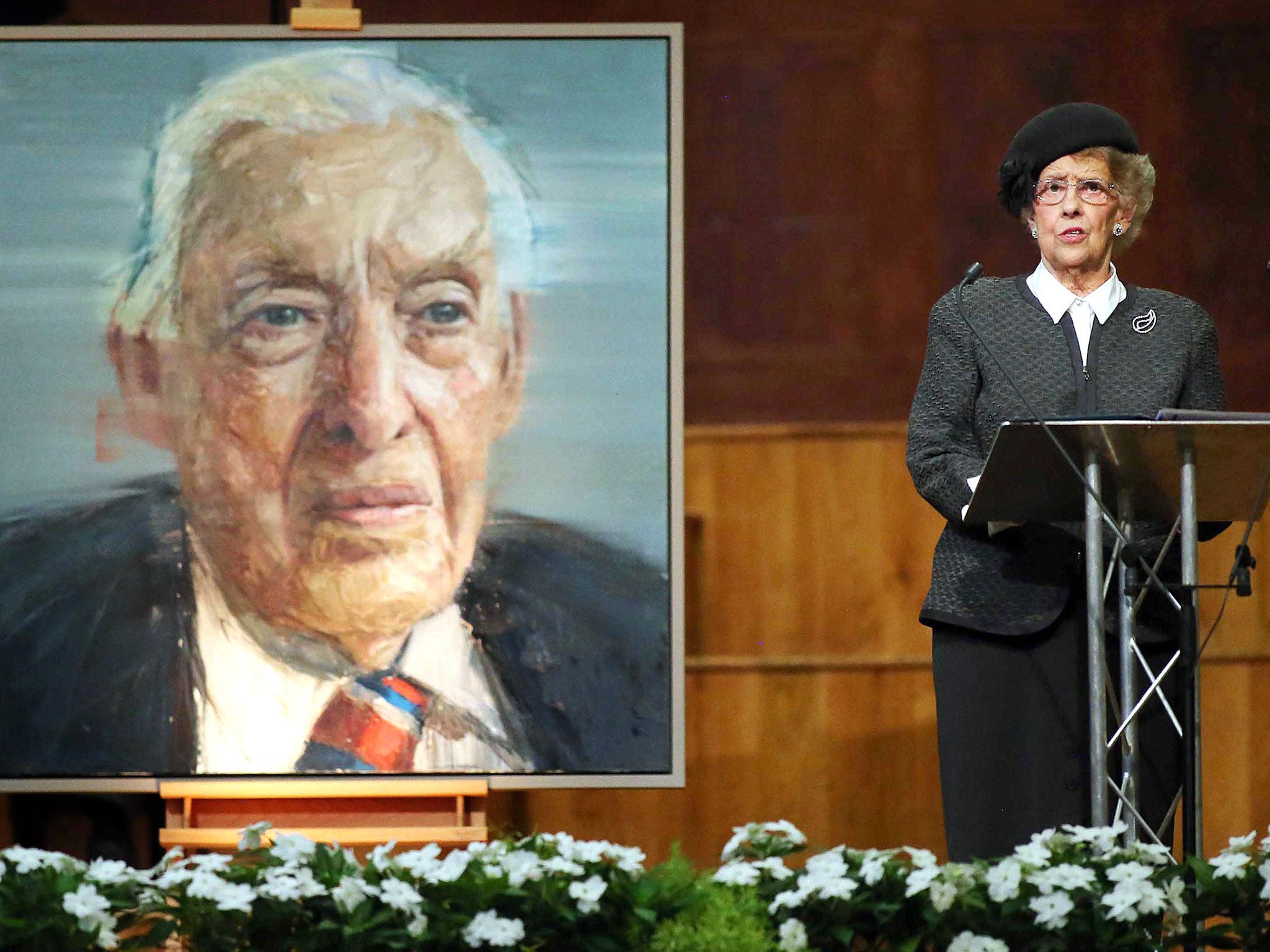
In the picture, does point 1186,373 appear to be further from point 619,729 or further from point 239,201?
point 239,201

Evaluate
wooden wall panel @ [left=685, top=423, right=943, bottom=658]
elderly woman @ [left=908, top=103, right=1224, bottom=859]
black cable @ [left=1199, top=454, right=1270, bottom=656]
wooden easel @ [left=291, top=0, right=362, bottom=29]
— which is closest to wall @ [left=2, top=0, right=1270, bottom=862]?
wooden wall panel @ [left=685, top=423, right=943, bottom=658]

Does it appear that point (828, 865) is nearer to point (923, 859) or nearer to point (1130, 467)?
point (923, 859)

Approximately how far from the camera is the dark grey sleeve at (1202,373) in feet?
9.10

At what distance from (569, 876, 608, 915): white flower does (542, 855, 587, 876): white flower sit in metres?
0.03

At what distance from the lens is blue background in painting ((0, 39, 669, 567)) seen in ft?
11.2

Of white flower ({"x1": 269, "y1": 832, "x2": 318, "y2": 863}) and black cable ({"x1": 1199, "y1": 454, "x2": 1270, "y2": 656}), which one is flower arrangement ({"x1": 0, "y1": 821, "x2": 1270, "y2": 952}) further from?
black cable ({"x1": 1199, "y1": 454, "x2": 1270, "y2": 656})

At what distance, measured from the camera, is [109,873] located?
7.30 feet

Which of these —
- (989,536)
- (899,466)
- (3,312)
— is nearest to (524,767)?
(989,536)

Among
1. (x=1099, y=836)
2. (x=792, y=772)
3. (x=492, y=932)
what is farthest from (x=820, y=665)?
(x=492, y=932)

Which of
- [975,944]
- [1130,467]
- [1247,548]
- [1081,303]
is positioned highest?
[1081,303]

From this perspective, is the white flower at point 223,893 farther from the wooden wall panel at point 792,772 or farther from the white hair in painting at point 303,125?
the wooden wall panel at point 792,772

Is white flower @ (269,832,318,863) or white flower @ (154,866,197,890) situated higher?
white flower @ (269,832,318,863)

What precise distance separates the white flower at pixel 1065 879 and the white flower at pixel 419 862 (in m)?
0.73

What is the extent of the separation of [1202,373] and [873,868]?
1024mm
